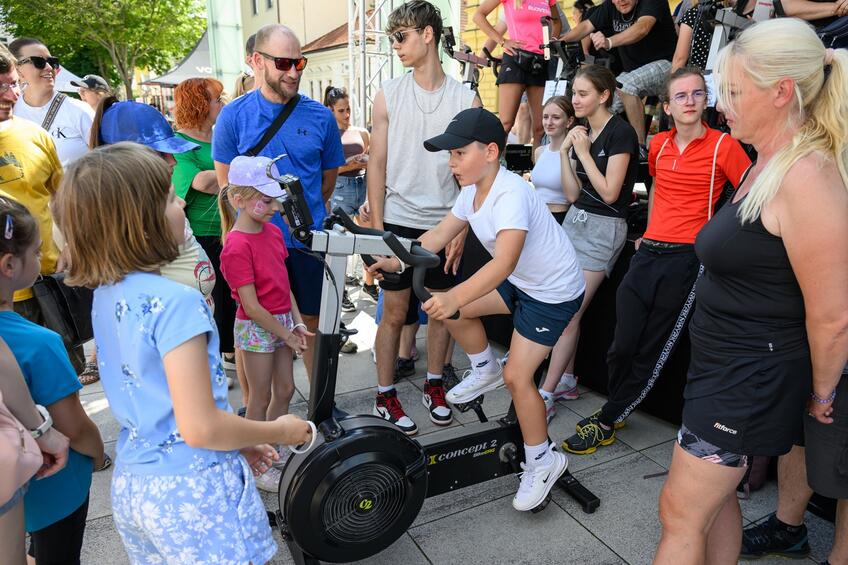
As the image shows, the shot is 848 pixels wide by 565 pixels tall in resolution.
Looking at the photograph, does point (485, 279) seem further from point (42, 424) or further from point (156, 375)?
point (42, 424)

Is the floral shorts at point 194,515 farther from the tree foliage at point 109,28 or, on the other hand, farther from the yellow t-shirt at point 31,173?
the tree foliage at point 109,28

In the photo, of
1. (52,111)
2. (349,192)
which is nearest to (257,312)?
(52,111)

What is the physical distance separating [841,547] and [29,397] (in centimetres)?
259

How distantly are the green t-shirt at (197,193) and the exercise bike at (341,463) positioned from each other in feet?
5.72

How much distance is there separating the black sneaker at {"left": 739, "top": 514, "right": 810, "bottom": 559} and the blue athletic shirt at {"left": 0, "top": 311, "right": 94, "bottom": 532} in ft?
7.99

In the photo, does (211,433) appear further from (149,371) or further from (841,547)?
(841,547)

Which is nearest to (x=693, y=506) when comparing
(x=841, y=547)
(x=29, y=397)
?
(x=841, y=547)

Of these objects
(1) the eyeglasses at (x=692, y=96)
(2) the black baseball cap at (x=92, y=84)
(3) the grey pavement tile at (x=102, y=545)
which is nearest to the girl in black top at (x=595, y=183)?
(1) the eyeglasses at (x=692, y=96)

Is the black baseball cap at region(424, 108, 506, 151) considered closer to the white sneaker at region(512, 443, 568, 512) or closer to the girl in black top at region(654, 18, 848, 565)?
the girl in black top at region(654, 18, 848, 565)

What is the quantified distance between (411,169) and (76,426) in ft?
7.44

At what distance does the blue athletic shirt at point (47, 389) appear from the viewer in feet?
5.03

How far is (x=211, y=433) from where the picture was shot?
134 cm

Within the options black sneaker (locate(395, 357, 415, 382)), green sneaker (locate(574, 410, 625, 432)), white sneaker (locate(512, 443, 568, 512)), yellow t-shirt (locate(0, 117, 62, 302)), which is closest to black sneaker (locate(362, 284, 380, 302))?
black sneaker (locate(395, 357, 415, 382))

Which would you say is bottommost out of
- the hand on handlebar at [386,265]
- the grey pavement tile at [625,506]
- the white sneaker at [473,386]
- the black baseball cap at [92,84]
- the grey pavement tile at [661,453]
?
the grey pavement tile at [661,453]
